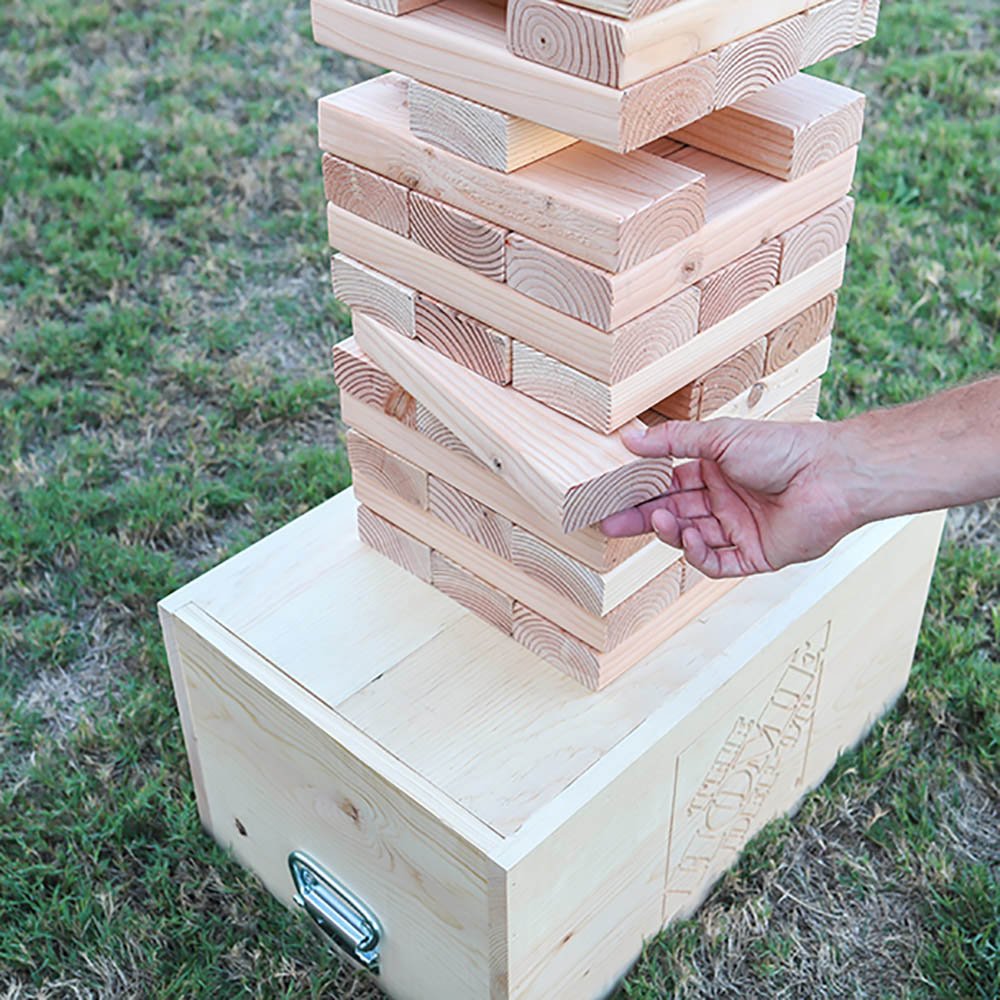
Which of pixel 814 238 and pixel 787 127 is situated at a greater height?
pixel 787 127

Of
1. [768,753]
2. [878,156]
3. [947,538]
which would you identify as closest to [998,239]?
[878,156]

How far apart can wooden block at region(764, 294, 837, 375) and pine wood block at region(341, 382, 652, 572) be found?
0.31 m

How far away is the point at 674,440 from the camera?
147 cm

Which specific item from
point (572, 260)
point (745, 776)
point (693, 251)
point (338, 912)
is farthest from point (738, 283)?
point (338, 912)

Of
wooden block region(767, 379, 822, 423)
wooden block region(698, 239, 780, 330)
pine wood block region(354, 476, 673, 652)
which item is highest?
wooden block region(698, 239, 780, 330)

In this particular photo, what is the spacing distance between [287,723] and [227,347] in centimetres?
152

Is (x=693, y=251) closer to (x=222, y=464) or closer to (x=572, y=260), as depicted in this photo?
(x=572, y=260)

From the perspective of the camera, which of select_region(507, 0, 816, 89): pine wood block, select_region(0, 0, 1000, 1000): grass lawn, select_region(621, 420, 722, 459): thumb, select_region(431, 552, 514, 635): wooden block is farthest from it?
select_region(0, 0, 1000, 1000): grass lawn

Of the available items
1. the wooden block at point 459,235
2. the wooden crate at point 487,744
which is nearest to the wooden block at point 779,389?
the wooden crate at point 487,744

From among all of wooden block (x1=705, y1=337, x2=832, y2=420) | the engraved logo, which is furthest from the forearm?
the engraved logo

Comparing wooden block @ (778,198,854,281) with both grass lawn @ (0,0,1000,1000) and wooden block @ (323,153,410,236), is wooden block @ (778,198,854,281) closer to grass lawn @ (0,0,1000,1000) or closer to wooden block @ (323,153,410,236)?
wooden block @ (323,153,410,236)

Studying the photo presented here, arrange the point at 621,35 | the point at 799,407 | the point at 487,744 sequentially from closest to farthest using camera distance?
1. the point at 621,35
2. the point at 487,744
3. the point at 799,407

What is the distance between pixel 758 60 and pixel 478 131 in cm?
31

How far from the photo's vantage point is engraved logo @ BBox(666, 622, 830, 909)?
68.3 inches
